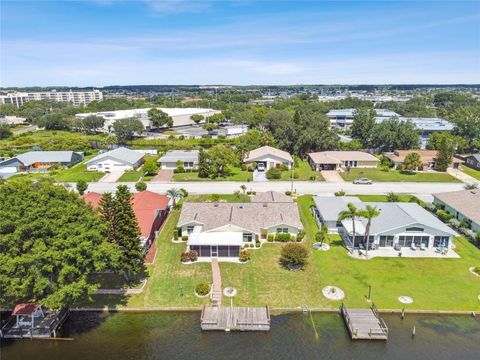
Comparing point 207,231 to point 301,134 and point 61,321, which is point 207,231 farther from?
point 301,134

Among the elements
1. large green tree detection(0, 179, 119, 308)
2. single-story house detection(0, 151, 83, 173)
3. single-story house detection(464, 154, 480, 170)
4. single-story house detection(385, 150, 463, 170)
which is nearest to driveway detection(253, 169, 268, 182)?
single-story house detection(385, 150, 463, 170)

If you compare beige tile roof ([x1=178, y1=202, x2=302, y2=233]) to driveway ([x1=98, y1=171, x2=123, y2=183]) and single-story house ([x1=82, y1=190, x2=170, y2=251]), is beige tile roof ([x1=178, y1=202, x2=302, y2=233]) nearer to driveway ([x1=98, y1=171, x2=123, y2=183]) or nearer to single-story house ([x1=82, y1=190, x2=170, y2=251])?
single-story house ([x1=82, y1=190, x2=170, y2=251])

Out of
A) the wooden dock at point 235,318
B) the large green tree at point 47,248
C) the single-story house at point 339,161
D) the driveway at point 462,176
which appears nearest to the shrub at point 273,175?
the single-story house at point 339,161

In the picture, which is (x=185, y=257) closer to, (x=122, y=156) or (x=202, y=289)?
(x=202, y=289)

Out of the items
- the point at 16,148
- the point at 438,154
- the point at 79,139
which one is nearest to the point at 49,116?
the point at 16,148

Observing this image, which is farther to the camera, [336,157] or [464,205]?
[336,157]

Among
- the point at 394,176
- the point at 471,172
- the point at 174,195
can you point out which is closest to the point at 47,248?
the point at 174,195
